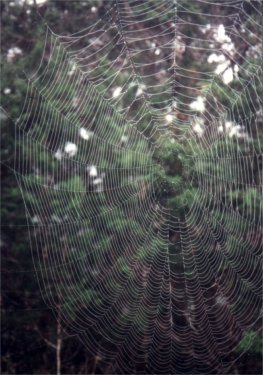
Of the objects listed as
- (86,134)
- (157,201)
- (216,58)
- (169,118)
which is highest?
(216,58)

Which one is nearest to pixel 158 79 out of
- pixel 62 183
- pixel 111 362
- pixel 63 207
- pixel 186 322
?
pixel 62 183

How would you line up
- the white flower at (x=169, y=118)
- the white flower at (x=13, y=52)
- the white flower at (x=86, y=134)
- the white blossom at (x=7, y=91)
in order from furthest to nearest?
1. the white flower at (x=13, y=52)
2. the white blossom at (x=7, y=91)
3. the white flower at (x=86, y=134)
4. the white flower at (x=169, y=118)

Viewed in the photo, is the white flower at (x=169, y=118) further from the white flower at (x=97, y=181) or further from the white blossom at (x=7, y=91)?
the white blossom at (x=7, y=91)

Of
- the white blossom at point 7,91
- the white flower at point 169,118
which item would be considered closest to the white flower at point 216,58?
the white flower at point 169,118

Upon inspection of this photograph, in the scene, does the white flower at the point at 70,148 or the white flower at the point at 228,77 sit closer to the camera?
the white flower at the point at 228,77

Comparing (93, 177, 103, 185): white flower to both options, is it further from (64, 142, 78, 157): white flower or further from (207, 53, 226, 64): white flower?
(207, 53, 226, 64): white flower

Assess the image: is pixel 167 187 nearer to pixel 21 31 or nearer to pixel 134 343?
pixel 134 343

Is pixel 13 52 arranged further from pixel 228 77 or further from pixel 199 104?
pixel 228 77

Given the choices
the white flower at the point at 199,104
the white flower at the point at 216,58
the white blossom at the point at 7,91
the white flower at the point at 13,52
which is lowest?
the white flower at the point at 199,104

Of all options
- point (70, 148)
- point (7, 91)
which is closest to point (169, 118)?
point (70, 148)
